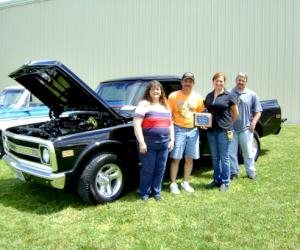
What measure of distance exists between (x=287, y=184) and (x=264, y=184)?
13.1 inches

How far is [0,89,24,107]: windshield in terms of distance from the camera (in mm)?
9492

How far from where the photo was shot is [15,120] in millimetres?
8805

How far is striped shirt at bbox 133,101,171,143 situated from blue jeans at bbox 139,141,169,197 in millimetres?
87

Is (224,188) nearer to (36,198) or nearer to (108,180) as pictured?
(108,180)

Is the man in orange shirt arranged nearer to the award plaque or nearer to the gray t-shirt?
the award plaque

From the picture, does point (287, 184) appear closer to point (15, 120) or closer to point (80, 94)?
point (80, 94)

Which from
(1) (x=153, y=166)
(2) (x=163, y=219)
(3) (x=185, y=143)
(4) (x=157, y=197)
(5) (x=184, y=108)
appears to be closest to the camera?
(2) (x=163, y=219)

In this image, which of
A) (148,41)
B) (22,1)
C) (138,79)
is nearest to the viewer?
(138,79)

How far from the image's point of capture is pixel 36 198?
18.0 ft

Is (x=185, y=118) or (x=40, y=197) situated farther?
(x=40, y=197)

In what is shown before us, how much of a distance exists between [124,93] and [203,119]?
1.44m

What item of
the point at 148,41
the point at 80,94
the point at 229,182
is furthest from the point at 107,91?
the point at 148,41

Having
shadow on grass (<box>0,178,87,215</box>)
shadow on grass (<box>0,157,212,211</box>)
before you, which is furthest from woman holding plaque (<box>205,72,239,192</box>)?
shadow on grass (<box>0,178,87,215</box>)

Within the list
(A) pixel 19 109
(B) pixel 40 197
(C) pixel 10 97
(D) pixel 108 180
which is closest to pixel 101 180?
(D) pixel 108 180
